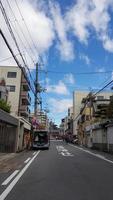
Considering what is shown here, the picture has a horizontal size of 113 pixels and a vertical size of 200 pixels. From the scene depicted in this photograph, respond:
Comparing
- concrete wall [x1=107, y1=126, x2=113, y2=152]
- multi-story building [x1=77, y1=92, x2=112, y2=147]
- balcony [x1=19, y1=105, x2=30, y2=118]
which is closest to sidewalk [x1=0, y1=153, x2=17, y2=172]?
concrete wall [x1=107, y1=126, x2=113, y2=152]

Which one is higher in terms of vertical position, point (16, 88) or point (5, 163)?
point (16, 88)

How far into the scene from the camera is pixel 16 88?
78312mm

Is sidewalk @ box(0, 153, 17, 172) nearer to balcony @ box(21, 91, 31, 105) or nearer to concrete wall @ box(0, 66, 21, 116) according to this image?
concrete wall @ box(0, 66, 21, 116)

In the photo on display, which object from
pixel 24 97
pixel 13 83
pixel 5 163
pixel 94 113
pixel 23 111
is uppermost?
pixel 13 83

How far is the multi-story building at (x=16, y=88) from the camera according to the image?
254 ft

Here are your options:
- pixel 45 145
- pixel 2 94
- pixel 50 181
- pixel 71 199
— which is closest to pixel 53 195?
pixel 71 199

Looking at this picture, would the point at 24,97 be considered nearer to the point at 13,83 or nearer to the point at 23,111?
the point at 23,111

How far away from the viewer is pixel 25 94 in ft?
261

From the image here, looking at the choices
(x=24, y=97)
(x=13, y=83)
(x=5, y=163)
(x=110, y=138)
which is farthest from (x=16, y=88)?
(x=5, y=163)

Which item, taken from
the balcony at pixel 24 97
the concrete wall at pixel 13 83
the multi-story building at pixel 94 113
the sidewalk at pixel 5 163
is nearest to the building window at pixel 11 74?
the concrete wall at pixel 13 83

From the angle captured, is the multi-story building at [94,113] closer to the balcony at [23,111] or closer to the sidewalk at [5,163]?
the balcony at [23,111]

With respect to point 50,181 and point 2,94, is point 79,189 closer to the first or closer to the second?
point 50,181

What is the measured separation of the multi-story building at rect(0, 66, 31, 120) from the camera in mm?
77438

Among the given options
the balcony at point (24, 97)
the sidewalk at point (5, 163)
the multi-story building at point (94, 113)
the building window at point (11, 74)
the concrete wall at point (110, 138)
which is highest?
the building window at point (11, 74)
